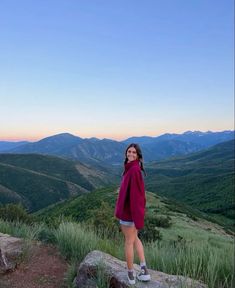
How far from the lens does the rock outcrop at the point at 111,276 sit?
548 cm

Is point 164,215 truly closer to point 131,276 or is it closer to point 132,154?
point 132,154

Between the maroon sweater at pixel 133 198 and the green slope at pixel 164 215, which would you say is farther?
the green slope at pixel 164 215

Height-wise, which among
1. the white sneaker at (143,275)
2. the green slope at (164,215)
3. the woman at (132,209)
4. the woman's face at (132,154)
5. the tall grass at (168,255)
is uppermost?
→ the woman's face at (132,154)

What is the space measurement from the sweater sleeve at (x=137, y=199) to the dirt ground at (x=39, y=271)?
1691 mm

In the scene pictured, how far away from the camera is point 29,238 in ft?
27.5

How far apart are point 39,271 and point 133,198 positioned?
2.40 meters

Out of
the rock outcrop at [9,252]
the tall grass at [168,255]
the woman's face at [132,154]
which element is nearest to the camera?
the tall grass at [168,255]

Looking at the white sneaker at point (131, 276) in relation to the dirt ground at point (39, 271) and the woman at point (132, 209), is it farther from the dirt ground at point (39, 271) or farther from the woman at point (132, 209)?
the dirt ground at point (39, 271)

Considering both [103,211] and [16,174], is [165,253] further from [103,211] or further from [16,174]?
[16,174]

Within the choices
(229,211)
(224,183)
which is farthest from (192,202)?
(229,211)

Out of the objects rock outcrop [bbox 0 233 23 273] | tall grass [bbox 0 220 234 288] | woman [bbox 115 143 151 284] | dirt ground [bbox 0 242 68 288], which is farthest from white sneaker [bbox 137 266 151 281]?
rock outcrop [bbox 0 233 23 273]

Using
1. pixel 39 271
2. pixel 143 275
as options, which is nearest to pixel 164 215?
pixel 39 271

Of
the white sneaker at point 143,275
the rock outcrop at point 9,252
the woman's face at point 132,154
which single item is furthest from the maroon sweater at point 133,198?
the rock outcrop at point 9,252

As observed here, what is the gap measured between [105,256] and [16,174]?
519 feet
